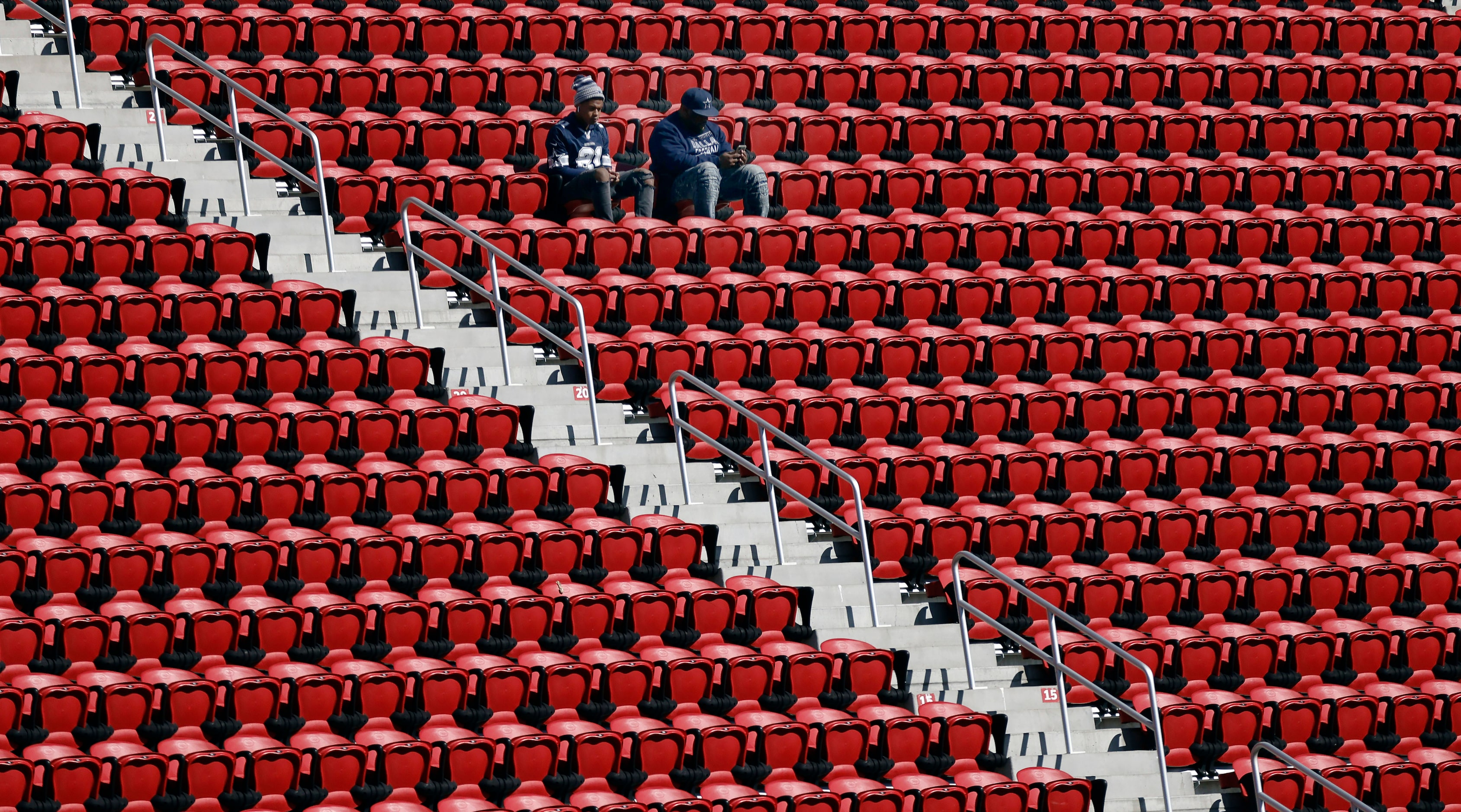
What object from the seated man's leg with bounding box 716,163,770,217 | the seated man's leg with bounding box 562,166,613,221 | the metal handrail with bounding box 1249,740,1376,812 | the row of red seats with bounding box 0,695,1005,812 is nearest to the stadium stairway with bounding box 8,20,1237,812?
the metal handrail with bounding box 1249,740,1376,812

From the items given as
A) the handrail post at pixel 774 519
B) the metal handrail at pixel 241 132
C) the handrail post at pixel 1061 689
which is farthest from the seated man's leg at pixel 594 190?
the handrail post at pixel 1061 689

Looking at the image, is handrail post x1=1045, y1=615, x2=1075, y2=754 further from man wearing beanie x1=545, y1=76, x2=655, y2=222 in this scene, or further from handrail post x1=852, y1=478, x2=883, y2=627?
man wearing beanie x1=545, y1=76, x2=655, y2=222

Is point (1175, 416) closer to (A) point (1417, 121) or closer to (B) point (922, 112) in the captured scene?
(B) point (922, 112)

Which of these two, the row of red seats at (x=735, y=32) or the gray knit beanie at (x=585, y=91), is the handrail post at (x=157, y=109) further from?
the gray knit beanie at (x=585, y=91)

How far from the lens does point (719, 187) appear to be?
15906 mm

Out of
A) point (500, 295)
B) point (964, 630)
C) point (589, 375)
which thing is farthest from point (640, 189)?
point (964, 630)

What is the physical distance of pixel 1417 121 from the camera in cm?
1869

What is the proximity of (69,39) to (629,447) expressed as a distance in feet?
15.4

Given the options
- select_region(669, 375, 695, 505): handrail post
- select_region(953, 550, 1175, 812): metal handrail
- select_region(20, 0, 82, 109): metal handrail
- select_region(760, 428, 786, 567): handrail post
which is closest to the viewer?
select_region(953, 550, 1175, 812): metal handrail

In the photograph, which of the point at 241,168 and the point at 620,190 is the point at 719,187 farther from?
the point at 241,168

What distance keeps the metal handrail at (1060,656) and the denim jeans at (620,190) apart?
348cm

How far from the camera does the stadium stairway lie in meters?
13.4

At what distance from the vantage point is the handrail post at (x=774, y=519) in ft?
44.9

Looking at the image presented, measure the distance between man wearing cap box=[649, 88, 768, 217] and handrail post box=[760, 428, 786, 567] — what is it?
8.06 ft
